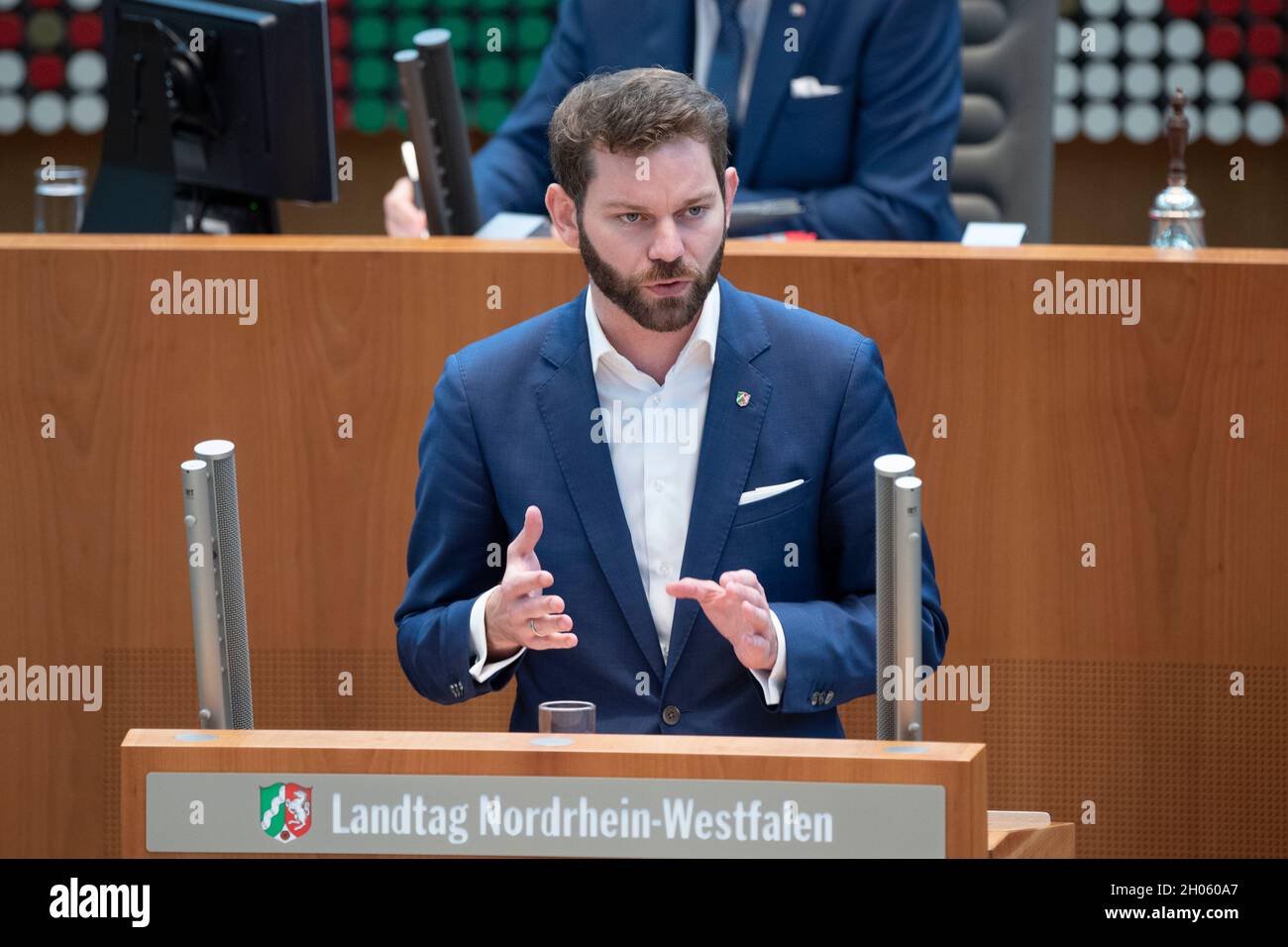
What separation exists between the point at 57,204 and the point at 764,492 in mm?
2059

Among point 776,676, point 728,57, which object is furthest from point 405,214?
point 776,676

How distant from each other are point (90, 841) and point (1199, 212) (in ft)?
7.13

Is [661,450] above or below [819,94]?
below

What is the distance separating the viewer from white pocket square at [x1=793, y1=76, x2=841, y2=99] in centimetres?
361

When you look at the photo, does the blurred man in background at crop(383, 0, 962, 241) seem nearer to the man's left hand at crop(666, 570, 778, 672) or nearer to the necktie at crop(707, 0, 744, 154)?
the necktie at crop(707, 0, 744, 154)

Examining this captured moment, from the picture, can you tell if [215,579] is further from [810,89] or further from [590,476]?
[810,89]

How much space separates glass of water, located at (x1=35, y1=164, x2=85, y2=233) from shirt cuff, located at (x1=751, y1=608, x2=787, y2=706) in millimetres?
2108

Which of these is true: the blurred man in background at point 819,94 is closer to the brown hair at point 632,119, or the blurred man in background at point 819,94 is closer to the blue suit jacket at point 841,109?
the blue suit jacket at point 841,109

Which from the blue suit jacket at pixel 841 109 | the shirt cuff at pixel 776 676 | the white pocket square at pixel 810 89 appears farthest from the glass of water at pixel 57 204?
the shirt cuff at pixel 776 676

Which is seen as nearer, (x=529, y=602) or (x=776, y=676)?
(x=529, y=602)

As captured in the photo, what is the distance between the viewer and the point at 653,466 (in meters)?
2.24

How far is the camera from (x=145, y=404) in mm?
2990

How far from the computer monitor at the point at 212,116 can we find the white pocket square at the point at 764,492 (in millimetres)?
1491
